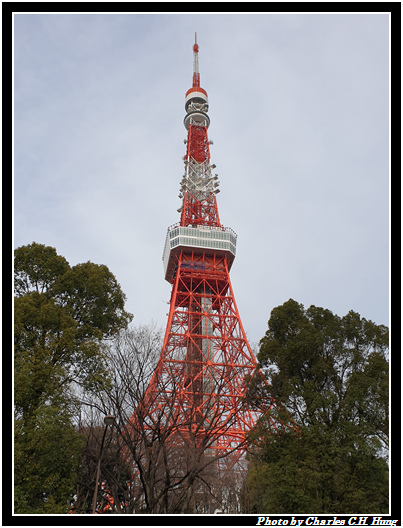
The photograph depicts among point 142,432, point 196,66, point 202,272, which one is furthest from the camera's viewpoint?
point 196,66

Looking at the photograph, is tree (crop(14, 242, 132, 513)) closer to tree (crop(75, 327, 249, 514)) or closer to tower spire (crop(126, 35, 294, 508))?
tree (crop(75, 327, 249, 514))

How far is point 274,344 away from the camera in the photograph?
11570 millimetres

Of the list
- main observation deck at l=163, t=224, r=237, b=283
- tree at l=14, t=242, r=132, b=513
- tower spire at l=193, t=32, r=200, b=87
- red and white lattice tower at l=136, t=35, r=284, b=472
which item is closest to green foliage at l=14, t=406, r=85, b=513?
tree at l=14, t=242, r=132, b=513

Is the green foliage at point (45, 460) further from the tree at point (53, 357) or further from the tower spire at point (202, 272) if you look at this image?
the tower spire at point (202, 272)

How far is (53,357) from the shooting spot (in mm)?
9945

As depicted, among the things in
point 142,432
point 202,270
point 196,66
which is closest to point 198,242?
point 202,270

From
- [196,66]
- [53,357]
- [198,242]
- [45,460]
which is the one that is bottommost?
[45,460]

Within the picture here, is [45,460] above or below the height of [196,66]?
below

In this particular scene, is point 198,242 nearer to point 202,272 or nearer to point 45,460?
point 202,272

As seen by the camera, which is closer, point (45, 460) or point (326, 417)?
point (45, 460)

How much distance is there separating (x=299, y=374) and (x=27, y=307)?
261 inches

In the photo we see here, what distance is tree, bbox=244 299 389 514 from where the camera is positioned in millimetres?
8984

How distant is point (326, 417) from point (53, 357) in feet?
20.5

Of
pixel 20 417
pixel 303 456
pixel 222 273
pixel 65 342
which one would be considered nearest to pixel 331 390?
pixel 303 456
